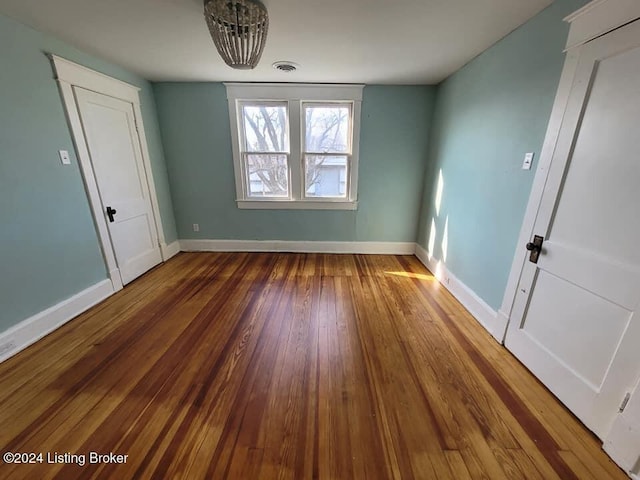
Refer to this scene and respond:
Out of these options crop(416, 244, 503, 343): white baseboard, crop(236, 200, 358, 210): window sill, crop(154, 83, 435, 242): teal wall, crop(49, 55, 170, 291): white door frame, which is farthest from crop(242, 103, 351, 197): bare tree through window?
crop(416, 244, 503, 343): white baseboard

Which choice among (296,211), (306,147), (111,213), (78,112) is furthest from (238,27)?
(296,211)

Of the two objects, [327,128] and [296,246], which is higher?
[327,128]

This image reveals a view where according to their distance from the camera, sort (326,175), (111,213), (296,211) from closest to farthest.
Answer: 1. (111,213)
2. (326,175)
3. (296,211)

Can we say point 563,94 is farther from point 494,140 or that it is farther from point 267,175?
point 267,175

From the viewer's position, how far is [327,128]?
3449 mm

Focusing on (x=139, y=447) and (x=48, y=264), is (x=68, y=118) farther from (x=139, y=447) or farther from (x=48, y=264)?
(x=139, y=447)

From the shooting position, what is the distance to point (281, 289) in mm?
2746

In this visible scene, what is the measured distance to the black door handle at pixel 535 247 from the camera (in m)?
1.59

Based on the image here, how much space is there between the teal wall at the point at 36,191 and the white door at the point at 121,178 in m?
0.22

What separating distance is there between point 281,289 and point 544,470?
2.23 meters

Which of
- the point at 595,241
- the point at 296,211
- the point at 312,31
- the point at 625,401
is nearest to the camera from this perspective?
the point at 625,401

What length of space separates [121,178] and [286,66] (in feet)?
7.18

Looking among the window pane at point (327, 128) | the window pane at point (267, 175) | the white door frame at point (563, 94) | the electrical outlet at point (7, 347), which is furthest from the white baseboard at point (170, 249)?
the white door frame at point (563, 94)

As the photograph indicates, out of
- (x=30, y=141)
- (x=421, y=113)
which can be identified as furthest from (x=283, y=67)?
(x=30, y=141)
